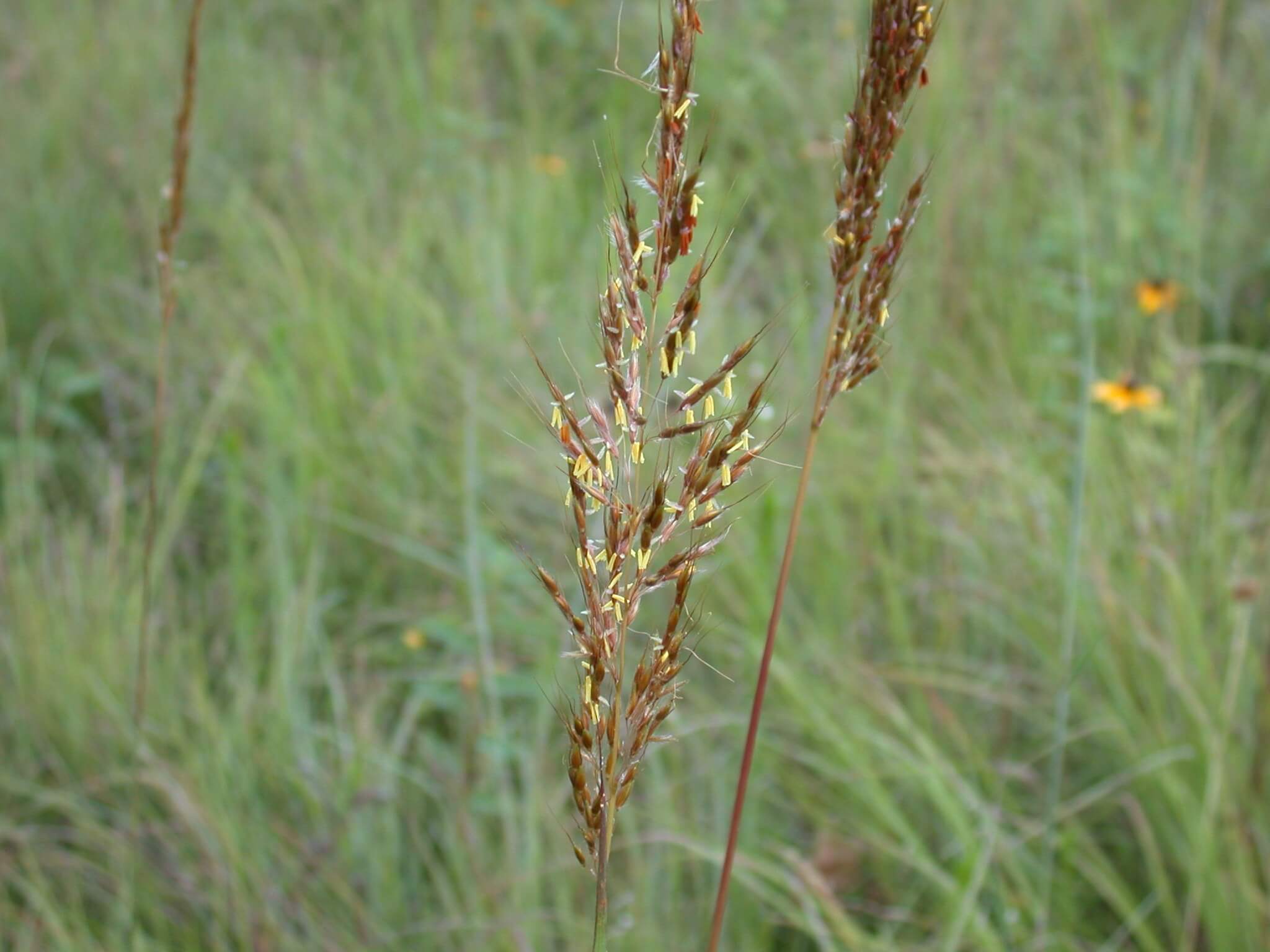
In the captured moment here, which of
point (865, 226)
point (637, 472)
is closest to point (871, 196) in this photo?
point (865, 226)

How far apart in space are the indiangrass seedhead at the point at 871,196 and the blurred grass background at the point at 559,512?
0.09 m

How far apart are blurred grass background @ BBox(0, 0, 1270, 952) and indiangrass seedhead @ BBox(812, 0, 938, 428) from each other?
91 mm

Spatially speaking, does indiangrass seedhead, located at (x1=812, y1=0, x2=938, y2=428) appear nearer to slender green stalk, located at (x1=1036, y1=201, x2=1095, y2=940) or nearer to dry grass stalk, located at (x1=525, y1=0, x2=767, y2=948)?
dry grass stalk, located at (x1=525, y1=0, x2=767, y2=948)

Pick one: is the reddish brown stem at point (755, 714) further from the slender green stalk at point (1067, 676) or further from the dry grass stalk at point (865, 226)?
the slender green stalk at point (1067, 676)

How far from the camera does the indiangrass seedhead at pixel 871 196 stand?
2.58 ft

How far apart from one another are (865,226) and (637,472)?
0.24m

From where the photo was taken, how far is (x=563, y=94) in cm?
454

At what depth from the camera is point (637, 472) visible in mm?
772

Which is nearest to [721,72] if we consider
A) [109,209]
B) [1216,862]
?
[109,209]

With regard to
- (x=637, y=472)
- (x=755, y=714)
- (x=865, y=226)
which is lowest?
(x=755, y=714)

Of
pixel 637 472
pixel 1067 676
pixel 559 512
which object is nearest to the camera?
pixel 637 472

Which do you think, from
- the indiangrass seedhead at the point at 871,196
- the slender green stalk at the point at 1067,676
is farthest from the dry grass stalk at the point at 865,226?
the slender green stalk at the point at 1067,676

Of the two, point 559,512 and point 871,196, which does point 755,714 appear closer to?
point 871,196

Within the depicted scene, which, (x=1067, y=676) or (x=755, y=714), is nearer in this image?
(x=755, y=714)
